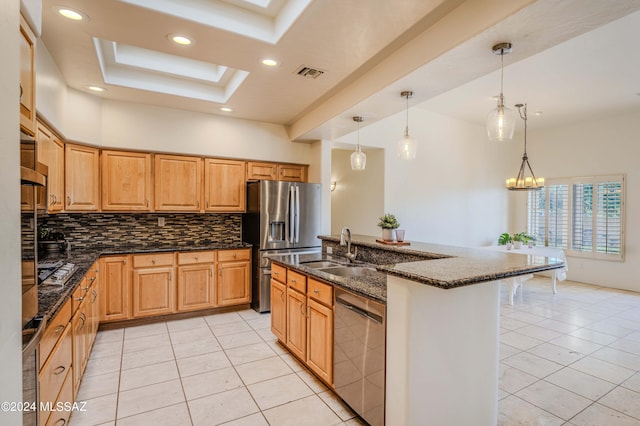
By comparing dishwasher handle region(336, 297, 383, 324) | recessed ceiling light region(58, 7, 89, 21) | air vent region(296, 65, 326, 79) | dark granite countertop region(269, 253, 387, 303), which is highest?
recessed ceiling light region(58, 7, 89, 21)

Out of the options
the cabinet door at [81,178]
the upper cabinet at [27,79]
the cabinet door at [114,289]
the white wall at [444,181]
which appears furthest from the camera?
the white wall at [444,181]

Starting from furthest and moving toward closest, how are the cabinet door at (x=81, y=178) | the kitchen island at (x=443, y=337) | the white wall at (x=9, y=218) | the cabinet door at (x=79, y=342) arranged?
1. the cabinet door at (x=81, y=178)
2. the cabinet door at (x=79, y=342)
3. the kitchen island at (x=443, y=337)
4. the white wall at (x=9, y=218)

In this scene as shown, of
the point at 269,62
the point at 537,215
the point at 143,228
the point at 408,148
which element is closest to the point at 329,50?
the point at 269,62

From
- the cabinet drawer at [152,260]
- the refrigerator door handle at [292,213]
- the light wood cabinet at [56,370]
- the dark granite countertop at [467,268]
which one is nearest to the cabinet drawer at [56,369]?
the light wood cabinet at [56,370]

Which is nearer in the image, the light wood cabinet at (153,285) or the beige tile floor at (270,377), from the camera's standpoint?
the beige tile floor at (270,377)

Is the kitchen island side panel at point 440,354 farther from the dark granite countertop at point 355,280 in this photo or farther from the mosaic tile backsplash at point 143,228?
the mosaic tile backsplash at point 143,228

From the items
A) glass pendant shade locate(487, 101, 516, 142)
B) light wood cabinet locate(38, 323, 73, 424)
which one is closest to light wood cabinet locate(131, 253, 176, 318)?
light wood cabinet locate(38, 323, 73, 424)

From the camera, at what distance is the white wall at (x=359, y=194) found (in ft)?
17.9

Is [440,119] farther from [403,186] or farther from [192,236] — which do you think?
[192,236]

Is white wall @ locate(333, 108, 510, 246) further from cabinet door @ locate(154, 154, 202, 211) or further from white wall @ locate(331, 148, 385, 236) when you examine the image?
cabinet door @ locate(154, 154, 202, 211)

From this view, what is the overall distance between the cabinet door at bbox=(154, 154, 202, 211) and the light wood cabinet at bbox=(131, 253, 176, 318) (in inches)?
26.6

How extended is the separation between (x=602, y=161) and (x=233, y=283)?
7.08 m

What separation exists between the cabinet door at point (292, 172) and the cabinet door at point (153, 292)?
6.72 feet

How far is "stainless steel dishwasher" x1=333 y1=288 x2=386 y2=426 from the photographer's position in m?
1.92
